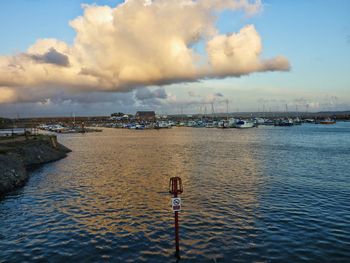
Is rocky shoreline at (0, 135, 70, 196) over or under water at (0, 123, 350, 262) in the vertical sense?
over

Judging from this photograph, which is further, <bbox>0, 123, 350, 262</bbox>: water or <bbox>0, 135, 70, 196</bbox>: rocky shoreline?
<bbox>0, 135, 70, 196</bbox>: rocky shoreline

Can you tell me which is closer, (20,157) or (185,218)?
(185,218)

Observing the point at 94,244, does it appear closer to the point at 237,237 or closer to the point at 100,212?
the point at 100,212

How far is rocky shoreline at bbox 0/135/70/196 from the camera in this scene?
88.4 feet

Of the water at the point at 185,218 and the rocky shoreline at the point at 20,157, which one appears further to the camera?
the rocky shoreline at the point at 20,157

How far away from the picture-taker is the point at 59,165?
41656 millimetres

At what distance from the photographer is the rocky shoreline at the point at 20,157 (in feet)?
88.4

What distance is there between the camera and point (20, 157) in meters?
38.8

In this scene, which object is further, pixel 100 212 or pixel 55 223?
pixel 100 212

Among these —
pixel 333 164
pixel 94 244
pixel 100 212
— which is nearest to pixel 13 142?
pixel 100 212

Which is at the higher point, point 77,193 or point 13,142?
point 13,142

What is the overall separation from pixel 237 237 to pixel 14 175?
75.0ft

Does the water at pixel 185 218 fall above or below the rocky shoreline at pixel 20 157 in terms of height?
below

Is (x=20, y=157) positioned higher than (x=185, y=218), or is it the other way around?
(x=20, y=157)
